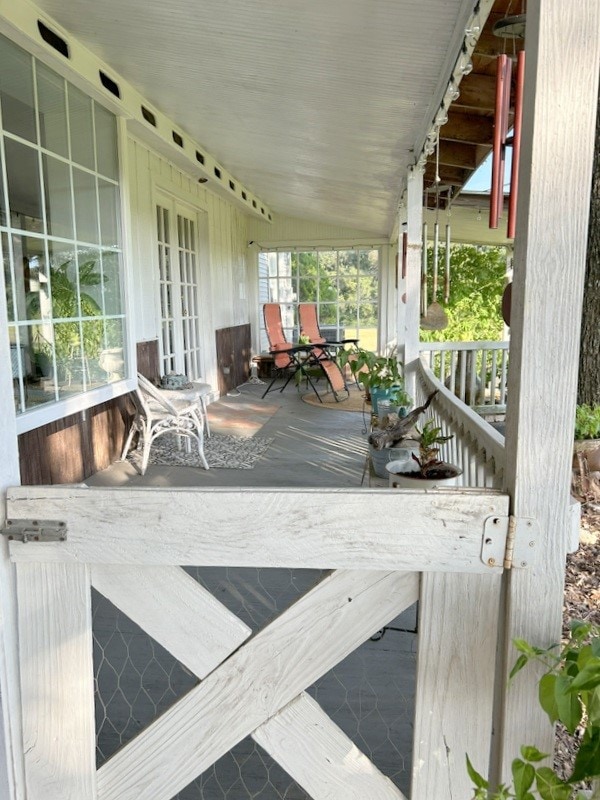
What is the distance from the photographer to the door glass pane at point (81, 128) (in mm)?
3262

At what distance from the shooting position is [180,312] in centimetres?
585

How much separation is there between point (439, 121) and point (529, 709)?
317cm

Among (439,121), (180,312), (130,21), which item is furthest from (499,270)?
(130,21)

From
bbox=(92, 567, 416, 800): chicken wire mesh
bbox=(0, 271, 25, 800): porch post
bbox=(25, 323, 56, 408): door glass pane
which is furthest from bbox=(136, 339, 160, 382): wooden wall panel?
bbox=(0, 271, 25, 800): porch post

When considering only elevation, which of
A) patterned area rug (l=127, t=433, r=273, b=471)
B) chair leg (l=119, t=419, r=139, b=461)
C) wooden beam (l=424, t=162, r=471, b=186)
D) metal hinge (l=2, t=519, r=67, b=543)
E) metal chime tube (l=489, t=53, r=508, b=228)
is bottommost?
patterned area rug (l=127, t=433, r=273, b=471)

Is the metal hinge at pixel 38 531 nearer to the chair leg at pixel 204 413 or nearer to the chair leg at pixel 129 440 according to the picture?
the chair leg at pixel 129 440

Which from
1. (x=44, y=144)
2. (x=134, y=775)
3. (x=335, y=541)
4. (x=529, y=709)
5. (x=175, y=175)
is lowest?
(x=134, y=775)

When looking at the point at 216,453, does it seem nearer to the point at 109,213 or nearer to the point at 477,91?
the point at 109,213

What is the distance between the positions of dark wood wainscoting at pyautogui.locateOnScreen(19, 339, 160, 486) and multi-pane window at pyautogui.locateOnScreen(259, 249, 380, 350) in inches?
209

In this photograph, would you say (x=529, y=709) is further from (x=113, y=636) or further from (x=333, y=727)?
(x=113, y=636)

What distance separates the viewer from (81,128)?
3365 mm

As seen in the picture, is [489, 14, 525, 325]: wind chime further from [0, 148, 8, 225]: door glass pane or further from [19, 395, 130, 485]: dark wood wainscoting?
[19, 395, 130, 485]: dark wood wainscoting

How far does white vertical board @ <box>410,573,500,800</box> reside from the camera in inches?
33.5

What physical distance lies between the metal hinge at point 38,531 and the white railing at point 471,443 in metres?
0.72
